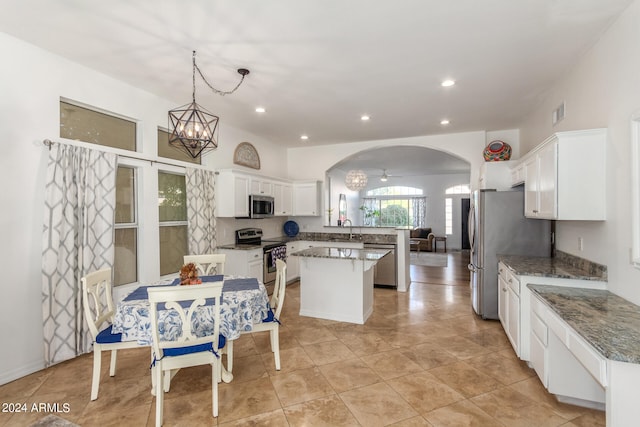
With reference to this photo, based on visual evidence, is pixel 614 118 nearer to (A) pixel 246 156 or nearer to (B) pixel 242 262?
(B) pixel 242 262

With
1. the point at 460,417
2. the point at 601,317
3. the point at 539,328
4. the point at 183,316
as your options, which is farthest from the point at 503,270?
the point at 183,316

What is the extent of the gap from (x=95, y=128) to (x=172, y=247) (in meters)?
1.67

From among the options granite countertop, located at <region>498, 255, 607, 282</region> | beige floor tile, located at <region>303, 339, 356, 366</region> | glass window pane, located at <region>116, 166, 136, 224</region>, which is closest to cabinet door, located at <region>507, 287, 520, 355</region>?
granite countertop, located at <region>498, 255, 607, 282</region>

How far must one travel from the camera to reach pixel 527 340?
2.78 m

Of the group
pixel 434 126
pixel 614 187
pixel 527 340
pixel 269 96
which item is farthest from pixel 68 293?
pixel 434 126

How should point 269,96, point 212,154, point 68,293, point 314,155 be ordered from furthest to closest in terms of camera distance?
point 314,155 < point 212,154 < point 269,96 < point 68,293

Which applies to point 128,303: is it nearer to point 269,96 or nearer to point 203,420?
point 203,420

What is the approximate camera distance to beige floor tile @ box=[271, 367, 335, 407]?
2.40 metres

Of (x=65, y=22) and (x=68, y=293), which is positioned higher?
(x=65, y=22)

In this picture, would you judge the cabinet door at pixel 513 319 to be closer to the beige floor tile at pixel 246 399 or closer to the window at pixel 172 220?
the beige floor tile at pixel 246 399

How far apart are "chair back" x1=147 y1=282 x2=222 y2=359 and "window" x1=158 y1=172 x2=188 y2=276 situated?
6.81 ft

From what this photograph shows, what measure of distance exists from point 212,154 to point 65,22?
8.17 feet

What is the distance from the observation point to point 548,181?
9.11 ft

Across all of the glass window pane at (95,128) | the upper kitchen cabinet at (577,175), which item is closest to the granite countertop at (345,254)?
the upper kitchen cabinet at (577,175)
